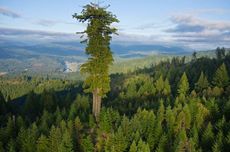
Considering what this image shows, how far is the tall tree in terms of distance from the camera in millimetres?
59497

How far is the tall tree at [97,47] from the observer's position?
195 feet

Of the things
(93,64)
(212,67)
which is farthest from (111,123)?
(212,67)

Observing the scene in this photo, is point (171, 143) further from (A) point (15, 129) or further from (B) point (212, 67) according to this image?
(B) point (212, 67)

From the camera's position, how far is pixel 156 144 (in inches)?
2258

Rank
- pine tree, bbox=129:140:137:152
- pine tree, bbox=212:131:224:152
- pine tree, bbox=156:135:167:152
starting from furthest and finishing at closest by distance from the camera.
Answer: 1. pine tree, bbox=156:135:167:152
2. pine tree, bbox=212:131:224:152
3. pine tree, bbox=129:140:137:152

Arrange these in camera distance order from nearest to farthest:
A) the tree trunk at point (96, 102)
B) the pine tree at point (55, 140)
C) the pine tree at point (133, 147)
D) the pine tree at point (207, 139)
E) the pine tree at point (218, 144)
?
the pine tree at point (133, 147)
the pine tree at point (218, 144)
the pine tree at point (55, 140)
the pine tree at point (207, 139)
the tree trunk at point (96, 102)

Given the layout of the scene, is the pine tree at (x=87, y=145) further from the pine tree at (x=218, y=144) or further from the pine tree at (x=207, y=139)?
the pine tree at (x=218, y=144)

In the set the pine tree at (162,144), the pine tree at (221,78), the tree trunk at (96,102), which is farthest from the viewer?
the pine tree at (221,78)

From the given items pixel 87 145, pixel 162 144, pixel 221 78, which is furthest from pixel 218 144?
pixel 221 78

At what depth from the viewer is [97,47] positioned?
200 feet

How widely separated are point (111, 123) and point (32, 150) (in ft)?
46.1

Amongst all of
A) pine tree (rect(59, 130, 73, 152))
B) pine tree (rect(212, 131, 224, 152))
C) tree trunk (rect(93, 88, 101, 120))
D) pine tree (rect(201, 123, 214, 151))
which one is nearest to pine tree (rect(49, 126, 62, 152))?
pine tree (rect(59, 130, 73, 152))

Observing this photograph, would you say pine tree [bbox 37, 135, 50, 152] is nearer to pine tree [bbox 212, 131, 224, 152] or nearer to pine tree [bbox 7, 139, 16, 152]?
pine tree [bbox 7, 139, 16, 152]

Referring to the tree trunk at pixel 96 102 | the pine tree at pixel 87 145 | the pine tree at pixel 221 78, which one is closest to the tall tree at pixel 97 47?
the tree trunk at pixel 96 102
